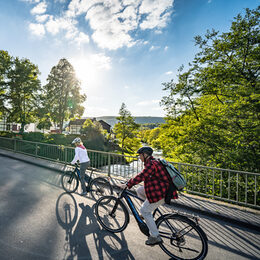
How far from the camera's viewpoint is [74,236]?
113 inches

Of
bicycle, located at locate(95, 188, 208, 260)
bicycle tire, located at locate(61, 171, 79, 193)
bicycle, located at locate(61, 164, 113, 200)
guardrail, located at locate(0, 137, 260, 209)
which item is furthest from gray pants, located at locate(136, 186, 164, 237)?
guardrail, located at locate(0, 137, 260, 209)

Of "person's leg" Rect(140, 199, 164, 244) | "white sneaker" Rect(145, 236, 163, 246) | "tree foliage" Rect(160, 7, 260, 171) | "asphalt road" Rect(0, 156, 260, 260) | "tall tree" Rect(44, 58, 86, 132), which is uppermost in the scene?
"tall tree" Rect(44, 58, 86, 132)

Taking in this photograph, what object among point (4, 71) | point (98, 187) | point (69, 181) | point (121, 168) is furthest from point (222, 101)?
point (4, 71)

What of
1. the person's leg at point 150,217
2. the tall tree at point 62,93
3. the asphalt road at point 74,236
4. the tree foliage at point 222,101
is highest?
the tall tree at point 62,93

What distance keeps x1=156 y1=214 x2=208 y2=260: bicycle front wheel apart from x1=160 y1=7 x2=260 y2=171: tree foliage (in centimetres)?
520

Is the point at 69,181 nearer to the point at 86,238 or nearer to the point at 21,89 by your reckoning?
the point at 86,238

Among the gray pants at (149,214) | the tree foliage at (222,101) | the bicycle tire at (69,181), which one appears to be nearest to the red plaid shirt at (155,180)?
the gray pants at (149,214)

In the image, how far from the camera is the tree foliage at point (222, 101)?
634cm

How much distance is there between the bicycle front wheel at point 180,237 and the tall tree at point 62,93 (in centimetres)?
2932

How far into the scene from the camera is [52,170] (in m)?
7.82

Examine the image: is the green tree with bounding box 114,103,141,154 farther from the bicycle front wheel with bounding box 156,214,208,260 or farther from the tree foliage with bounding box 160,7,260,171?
the bicycle front wheel with bounding box 156,214,208,260

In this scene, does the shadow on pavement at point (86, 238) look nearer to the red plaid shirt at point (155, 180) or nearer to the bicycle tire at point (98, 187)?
the bicycle tire at point (98, 187)

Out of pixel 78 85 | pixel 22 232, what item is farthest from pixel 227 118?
pixel 78 85

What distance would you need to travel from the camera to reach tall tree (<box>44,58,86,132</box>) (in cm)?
2845
